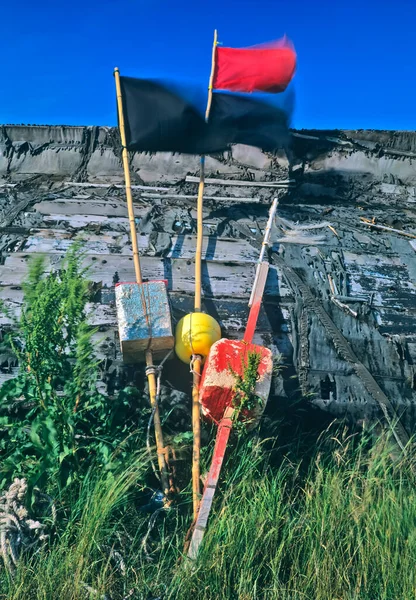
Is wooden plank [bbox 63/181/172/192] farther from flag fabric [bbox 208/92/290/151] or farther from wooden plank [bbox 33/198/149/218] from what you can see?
flag fabric [bbox 208/92/290/151]

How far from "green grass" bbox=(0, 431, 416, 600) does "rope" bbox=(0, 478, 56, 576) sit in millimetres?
85

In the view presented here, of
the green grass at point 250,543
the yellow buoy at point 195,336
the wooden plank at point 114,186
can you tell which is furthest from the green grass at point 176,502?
the wooden plank at point 114,186

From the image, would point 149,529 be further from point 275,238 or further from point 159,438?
point 275,238

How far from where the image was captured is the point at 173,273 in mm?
4723

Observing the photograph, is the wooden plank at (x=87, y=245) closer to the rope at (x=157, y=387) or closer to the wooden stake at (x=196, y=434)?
the rope at (x=157, y=387)

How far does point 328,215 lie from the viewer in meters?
5.96

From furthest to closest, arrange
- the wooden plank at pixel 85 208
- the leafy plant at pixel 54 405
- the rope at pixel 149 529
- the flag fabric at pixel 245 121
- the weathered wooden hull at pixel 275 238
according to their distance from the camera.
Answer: the wooden plank at pixel 85 208, the flag fabric at pixel 245 121, the weathered wooden hull at pixel 275 238, the leafy plant at pixel 54 405, the rope at pixel 149 529

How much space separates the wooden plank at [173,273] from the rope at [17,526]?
1.96 metres

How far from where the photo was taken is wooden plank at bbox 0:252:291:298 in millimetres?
4602

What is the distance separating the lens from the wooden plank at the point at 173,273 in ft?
15.1

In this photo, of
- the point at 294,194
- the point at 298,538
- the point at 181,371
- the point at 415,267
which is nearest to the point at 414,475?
the point at 298,538

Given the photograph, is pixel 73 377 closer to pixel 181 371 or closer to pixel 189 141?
pixel 181 371

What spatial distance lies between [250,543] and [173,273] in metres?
2.43

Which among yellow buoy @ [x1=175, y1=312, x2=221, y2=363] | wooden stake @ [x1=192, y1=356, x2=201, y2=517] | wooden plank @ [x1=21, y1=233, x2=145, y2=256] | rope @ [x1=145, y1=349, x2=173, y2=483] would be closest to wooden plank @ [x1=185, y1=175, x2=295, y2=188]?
wooden plank @ [x1=21, y1=233, x2=145, y2=256]
